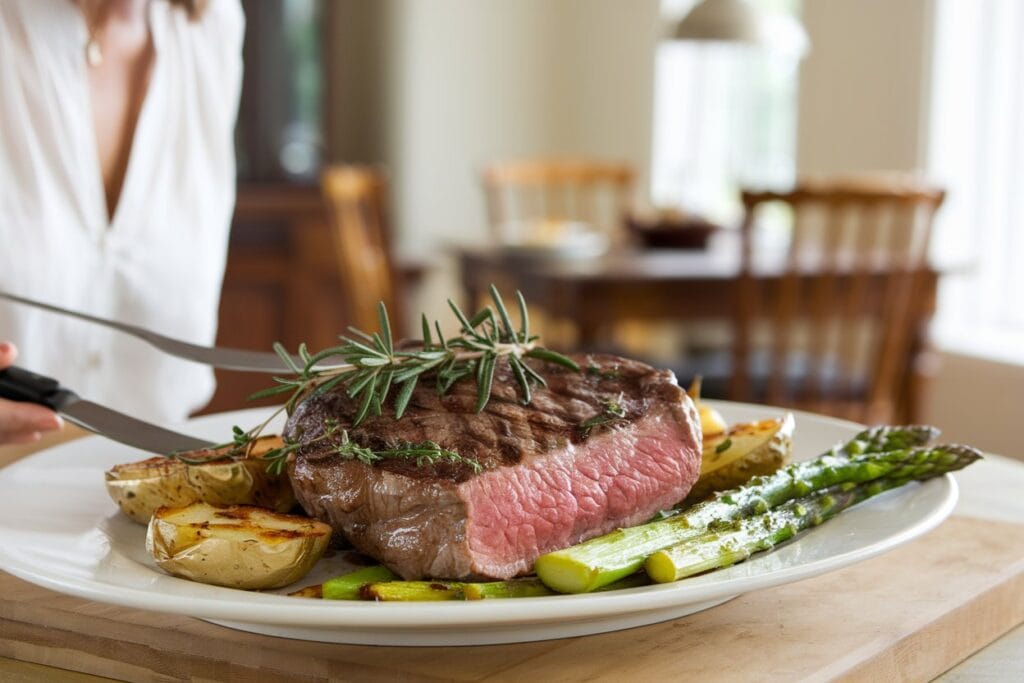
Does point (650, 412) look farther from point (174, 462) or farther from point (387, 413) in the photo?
point (174, 462)

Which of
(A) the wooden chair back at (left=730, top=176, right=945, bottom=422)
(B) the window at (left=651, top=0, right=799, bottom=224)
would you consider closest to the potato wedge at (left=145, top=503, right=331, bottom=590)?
(A) the wooden chair back at (left=730, top=176, right=945, bottom=422)

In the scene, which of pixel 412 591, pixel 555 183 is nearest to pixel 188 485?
pixel 412 591

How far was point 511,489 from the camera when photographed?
1.02 m

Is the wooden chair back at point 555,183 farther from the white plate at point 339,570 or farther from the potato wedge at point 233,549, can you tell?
the potato wedge at point 233,549

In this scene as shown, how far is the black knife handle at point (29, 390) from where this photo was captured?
117cm

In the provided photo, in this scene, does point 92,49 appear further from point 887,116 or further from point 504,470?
point 887,116

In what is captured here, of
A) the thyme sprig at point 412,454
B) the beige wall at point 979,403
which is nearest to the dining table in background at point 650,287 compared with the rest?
the beige wall at point 979,403

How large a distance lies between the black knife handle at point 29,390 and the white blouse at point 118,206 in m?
0.64

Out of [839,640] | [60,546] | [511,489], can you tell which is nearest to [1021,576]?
[839,640]

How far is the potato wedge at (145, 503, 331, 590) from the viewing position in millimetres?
971

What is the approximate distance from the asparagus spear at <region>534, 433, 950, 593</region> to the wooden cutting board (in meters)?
0.06

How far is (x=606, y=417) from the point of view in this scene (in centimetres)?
113

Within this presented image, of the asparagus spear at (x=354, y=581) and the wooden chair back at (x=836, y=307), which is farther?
the wooden chair back at (x=836, y=307)

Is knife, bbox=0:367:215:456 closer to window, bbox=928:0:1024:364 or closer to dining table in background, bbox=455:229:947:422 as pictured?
dining table in background, bbox=455:229:947:422
